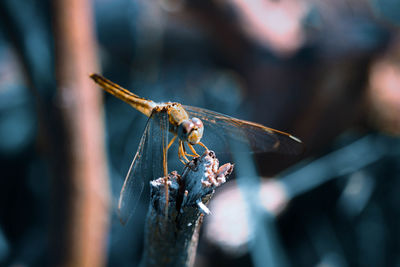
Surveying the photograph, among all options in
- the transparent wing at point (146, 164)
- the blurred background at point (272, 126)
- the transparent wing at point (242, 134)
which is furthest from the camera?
the blurred background at point (272, 126)

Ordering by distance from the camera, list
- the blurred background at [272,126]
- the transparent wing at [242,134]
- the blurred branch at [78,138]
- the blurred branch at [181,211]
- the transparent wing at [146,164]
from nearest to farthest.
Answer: the blurred branch at [181,211] < the transparent wing at [146,164] < the transparent wing at [242,134] < the blurred branch at [78,138] < the blurred background at [272,126]

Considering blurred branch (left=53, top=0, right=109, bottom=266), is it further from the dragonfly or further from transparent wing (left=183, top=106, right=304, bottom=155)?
transparent wing (left=183, top=106, right=304, bottom=155)

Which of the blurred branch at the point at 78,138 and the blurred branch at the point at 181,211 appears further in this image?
the blurred branch at the point at 78,138

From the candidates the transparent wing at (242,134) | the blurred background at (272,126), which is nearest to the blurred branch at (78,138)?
the blurred background at (272,126)

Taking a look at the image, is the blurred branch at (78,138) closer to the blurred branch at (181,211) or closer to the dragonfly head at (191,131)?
the dragonfly head at (191,131)

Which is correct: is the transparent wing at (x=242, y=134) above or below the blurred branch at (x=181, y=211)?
above

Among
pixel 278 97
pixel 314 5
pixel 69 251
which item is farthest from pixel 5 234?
pixel 314 5

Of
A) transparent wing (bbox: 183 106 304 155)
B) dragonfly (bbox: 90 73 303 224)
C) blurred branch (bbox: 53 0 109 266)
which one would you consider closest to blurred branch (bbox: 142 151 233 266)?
dragonfly (bbox: 90 73 303 224)
